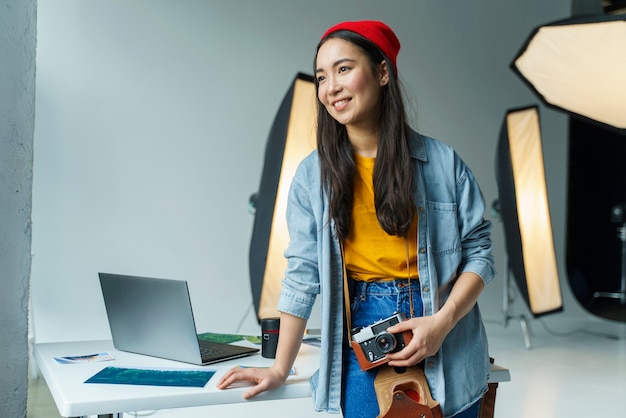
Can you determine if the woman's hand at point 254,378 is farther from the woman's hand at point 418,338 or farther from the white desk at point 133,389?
the woman's hand at point 418,338

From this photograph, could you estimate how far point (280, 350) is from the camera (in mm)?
1476

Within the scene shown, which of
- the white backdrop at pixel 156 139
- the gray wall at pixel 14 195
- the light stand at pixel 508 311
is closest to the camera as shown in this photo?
the gray wall at pixel 14 195

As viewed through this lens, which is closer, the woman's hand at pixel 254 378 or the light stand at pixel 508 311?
the woman's hand at pixel 254 378

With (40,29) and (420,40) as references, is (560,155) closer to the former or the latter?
(420,40)

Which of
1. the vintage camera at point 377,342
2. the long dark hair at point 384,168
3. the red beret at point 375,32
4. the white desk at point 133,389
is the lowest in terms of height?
the white desk at point 133,389

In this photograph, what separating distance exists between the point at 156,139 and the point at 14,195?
354cm

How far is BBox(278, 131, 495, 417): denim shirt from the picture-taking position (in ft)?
4.49


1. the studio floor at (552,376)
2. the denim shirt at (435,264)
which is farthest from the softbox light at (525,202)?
the denim shirt at (435,264)

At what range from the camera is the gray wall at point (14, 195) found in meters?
1.59

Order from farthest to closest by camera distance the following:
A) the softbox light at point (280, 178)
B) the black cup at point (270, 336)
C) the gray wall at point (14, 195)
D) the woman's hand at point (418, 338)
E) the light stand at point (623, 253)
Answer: the light stand at point (623, 253) → the softbox light at point (280, 178) → the black cup at point (270, 336) → the gray wall at point (14, 195) → the woman's hand at point (418, 338)

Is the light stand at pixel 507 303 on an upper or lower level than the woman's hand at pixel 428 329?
lower

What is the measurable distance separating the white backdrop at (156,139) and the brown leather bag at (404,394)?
3.63 meters

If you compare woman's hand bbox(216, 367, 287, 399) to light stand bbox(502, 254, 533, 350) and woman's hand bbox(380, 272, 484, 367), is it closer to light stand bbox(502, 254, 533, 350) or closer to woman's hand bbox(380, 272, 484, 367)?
woman's hand bbox(380, 272, 484, 367)

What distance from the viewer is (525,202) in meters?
4.91
